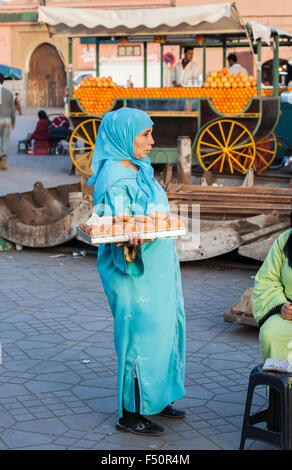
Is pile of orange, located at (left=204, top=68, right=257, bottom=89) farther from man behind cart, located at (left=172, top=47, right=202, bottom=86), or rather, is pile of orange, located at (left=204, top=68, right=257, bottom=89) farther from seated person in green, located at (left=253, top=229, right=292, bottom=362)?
seated person in green, located at (left=253, top=229, right=292, bottom=362)

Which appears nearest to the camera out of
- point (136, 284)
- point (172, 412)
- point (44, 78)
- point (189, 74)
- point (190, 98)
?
point (136, 284)

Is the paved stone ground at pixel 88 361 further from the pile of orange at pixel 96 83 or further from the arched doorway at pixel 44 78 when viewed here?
the arched doorway at pixel 44 78

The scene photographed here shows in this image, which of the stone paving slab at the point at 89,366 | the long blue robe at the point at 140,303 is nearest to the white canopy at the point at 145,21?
the stone paving slab at the point at 89,366

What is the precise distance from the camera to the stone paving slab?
3.77 meters

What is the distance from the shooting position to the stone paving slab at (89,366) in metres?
3.77

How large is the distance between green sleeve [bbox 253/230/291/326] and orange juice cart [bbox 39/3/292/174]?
902cm

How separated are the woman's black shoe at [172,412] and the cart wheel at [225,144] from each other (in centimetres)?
897

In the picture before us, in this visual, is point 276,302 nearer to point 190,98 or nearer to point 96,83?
point 190,98

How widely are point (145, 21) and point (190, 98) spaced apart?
4.96 ft

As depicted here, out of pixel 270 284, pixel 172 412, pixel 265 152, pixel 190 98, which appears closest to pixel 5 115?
pixel 190 98

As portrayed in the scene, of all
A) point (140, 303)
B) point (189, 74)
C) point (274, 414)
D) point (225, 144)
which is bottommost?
point (274, 414)

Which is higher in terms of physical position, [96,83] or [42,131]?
[96,83]

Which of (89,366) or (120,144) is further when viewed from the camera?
(89,366)

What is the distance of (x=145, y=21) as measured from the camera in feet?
42.0
